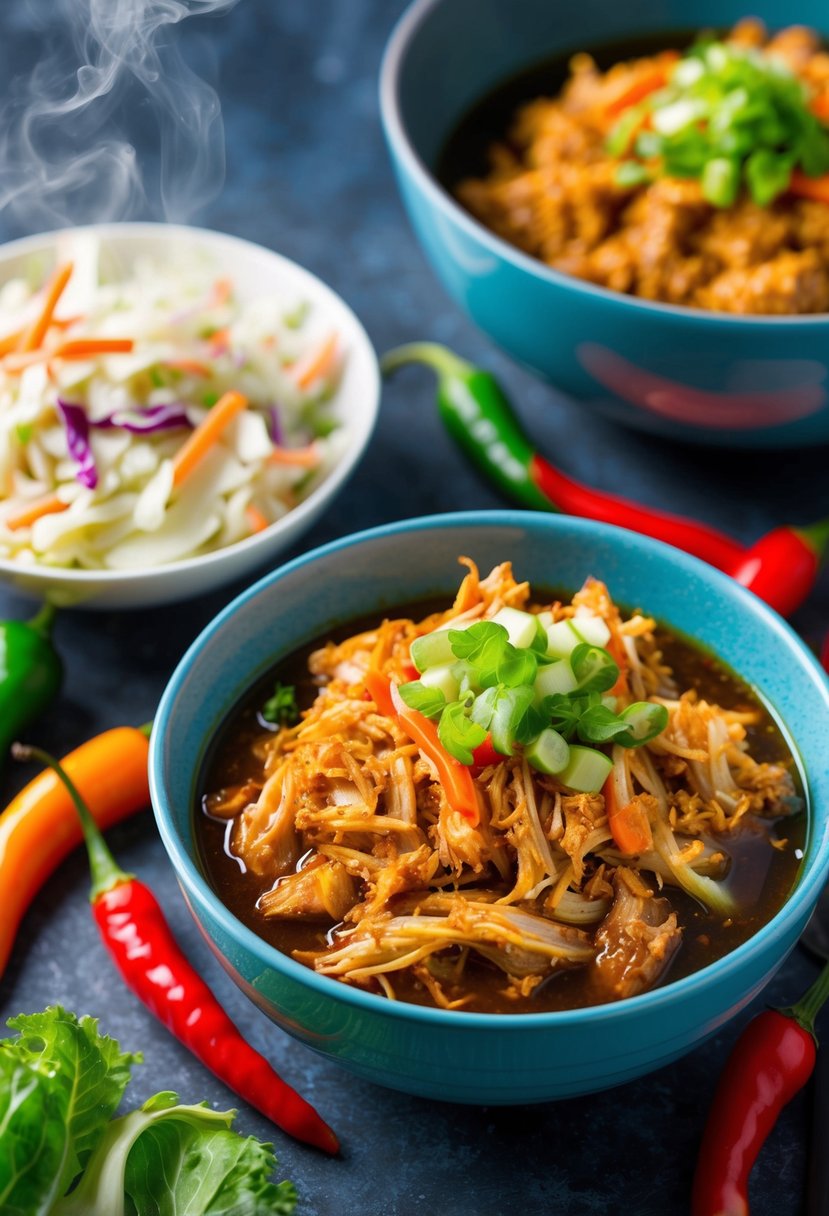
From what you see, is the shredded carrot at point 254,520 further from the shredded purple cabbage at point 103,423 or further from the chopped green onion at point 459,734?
the chopped green onion at point 459,734

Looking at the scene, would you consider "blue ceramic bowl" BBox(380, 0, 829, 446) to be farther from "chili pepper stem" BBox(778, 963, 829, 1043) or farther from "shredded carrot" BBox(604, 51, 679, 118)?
"chili pepper stem" BBox(778, 963, 829, 1043)

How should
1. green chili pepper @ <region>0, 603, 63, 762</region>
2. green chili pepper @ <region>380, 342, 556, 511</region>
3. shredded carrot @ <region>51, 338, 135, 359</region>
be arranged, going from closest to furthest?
green chili pepper @ <region>0, 603, 63, 762</region>, shredded carrot @ <region>51, 338, 135, 359</region>, green chili pepper @ <region>380, 342, 556, 511</region>

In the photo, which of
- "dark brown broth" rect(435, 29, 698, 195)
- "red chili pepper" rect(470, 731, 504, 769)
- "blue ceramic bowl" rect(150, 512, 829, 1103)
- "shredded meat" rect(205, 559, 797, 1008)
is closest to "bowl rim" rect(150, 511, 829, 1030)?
"blue ceramic bowl" rect(150, 512, 829, 1103)

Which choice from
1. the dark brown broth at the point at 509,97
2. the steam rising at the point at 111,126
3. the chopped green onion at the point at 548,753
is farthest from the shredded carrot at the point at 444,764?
the steam rising at the point at 111,126

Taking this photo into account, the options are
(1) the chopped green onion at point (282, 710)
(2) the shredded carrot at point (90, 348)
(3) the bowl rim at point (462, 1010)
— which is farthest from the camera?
(2) the shredded carrot at point (90, 348)

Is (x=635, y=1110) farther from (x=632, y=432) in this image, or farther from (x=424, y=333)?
(x=424, y=333)

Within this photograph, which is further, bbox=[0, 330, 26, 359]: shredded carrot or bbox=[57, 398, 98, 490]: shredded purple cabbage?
bbox=[0, 330, 26, 359]: shredded carrot
